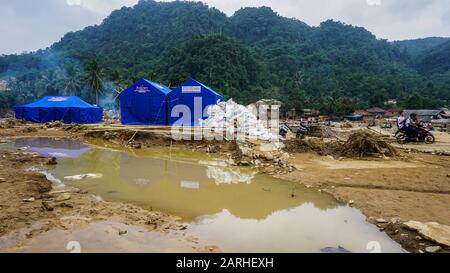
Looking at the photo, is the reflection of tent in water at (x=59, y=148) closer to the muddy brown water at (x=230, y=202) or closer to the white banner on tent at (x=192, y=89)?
the muddy brown water at (x=230, y=202)

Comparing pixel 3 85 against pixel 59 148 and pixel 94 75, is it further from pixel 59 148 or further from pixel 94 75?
pixel 59 148

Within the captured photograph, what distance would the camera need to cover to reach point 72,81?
55469mm

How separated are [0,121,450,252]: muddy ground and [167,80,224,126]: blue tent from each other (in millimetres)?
7562

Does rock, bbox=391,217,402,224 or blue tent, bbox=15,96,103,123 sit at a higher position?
blue tent, bbox=15,96,103,123

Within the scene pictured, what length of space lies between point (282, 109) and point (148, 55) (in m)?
38.2

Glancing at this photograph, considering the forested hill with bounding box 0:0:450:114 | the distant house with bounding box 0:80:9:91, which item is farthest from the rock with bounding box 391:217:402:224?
the distant house with bounding box 0:80:9:91

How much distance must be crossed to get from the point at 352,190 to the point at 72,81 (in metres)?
56.6

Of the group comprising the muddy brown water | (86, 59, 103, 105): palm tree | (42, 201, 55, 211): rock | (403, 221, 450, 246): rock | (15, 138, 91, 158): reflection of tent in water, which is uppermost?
(86, 59, 103, 105): palm tree

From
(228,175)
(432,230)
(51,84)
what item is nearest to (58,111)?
(228,175)

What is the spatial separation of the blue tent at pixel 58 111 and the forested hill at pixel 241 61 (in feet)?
70.2

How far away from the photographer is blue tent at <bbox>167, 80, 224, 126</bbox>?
21125mm

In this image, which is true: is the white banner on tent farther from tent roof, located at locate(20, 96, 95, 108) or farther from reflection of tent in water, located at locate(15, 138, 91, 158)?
tent roof, located at locate(20, 96, 95, 108)

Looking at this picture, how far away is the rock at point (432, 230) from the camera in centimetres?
468

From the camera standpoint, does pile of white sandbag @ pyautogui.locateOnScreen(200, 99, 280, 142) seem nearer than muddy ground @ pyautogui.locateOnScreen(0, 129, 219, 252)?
No
